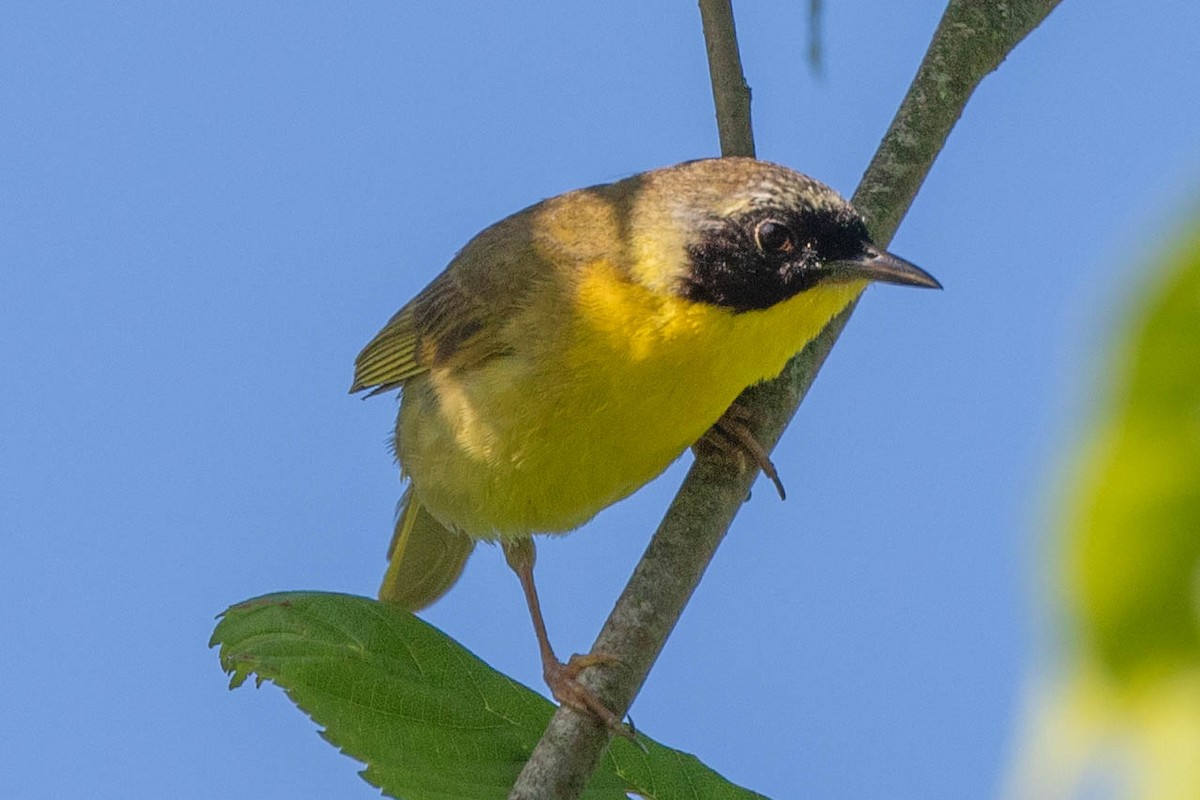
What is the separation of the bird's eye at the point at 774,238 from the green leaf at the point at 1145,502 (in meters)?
3.63

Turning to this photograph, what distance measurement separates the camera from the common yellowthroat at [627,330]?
13.2 feet

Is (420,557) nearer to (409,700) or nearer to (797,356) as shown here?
(797,356)

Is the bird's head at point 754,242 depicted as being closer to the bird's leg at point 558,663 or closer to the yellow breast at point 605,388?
the yellow breast at point 605,388

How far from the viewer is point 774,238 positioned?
13.6ft

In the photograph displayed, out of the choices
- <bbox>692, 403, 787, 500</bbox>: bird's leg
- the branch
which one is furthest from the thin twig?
<bbox>692, 403, 787, 500</bbox>: bird's leg

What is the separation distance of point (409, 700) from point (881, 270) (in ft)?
Result: 5.92

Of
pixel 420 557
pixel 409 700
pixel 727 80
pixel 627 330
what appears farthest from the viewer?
pixel 420 557

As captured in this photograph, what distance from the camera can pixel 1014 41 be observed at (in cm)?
422

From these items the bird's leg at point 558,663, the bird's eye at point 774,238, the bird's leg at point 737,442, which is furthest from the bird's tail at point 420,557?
the bird's eye at point 774,238

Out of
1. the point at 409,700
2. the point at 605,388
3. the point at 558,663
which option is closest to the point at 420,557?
the point at 558,663

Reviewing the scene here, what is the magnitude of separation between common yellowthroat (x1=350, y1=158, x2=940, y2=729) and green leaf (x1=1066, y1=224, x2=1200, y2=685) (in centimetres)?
340

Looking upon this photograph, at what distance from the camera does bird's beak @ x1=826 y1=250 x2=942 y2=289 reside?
13.1 feet

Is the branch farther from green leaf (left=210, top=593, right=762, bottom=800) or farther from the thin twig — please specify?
green leaf (left=210, top=593, right=762, bottom=800)

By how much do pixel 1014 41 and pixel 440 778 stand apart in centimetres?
276
